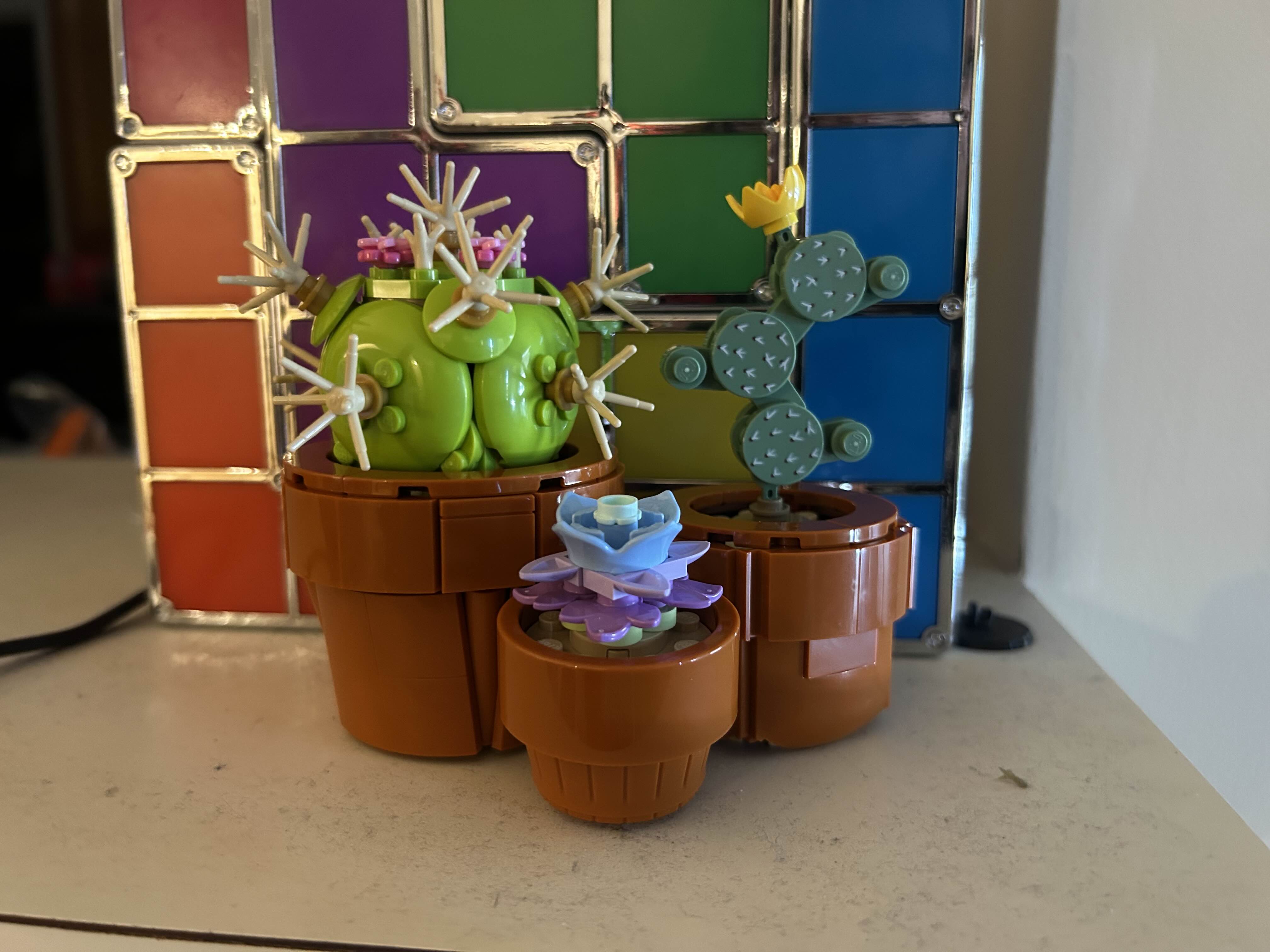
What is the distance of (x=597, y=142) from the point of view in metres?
1.01

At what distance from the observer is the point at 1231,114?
0.95 m

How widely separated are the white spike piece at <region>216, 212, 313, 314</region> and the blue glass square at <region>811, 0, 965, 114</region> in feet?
1.56

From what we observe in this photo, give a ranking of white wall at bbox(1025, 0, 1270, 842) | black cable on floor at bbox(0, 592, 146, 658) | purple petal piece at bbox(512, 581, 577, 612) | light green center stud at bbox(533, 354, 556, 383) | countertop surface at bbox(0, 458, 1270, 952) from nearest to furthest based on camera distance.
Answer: countertop surface at bbox(0, 458, 1270, 952) → purple petal piece at bbox(512, 581, 577, 612) → light green center stud at bbox(533, 354, 556, 383) → white wall at bbox(1025, 0, 1270, 842) → black cable on floor at bbox(0, 592, 146, 658)

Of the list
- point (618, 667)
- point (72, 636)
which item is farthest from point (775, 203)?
point (72, 636)

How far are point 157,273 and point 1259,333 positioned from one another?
3.68 feet

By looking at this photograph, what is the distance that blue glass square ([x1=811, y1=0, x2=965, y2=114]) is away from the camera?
0.96 meters

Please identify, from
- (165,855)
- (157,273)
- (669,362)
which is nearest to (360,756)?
(165,855)

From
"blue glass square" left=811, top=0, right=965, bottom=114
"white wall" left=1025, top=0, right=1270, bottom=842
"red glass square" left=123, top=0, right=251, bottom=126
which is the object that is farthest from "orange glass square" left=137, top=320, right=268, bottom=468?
"white wall" left=1025, top=0, right=1270, bottom=842

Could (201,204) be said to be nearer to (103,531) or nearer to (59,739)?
(59,739)

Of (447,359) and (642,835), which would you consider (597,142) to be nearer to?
(447,359)

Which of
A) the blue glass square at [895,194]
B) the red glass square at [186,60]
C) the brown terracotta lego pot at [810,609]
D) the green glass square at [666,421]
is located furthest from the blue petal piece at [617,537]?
the red glass square at [186,60]

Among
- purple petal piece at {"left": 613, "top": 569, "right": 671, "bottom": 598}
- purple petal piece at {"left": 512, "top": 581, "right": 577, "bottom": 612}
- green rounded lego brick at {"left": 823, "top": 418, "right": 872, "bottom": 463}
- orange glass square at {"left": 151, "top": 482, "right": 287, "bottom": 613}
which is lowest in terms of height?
orange glass square at {"left": 151, "top": 482, "right": 287, "bottom": 613}

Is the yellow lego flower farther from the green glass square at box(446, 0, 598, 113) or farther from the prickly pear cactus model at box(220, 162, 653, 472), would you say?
Answer: the green glass square at box(446, 0, 598, 113)

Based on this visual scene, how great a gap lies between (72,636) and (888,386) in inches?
36.5
